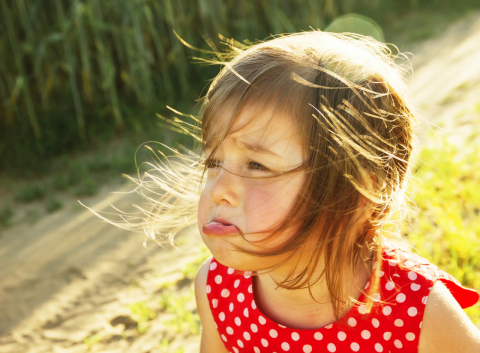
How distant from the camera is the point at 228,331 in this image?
133cm

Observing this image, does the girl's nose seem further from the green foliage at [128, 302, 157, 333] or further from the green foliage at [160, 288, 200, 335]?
the green foliage at [128, 302, 157, 333]

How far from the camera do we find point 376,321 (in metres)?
1.11

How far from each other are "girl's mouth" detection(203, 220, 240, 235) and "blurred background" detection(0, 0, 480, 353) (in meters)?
0.91

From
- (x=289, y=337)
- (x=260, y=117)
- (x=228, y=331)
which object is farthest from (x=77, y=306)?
(x=260, y=117)

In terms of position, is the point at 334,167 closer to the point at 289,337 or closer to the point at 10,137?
the point at 289,337

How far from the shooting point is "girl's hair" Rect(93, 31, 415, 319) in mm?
991

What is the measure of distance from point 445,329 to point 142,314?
1.43 meters

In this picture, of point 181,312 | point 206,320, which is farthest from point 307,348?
point 181,312

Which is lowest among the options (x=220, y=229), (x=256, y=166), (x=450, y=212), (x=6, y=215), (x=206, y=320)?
(x=6, y=215)

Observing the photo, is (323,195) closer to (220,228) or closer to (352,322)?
(220,228)

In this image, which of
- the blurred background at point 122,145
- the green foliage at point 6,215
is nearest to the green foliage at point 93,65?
the blurred background at point 122,145

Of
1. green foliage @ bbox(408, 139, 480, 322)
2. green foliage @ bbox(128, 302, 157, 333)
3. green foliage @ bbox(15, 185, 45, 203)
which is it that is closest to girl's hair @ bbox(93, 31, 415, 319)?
green foliage @ bbox(408, 139, 480, 322)

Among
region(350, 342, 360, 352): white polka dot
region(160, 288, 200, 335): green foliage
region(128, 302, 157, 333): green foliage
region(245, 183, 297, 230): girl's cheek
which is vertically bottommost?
region(128, 302, 157, 333): green foliage

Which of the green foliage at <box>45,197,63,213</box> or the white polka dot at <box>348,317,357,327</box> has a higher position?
the white polka dot at <box>348,317,357,327</box>
